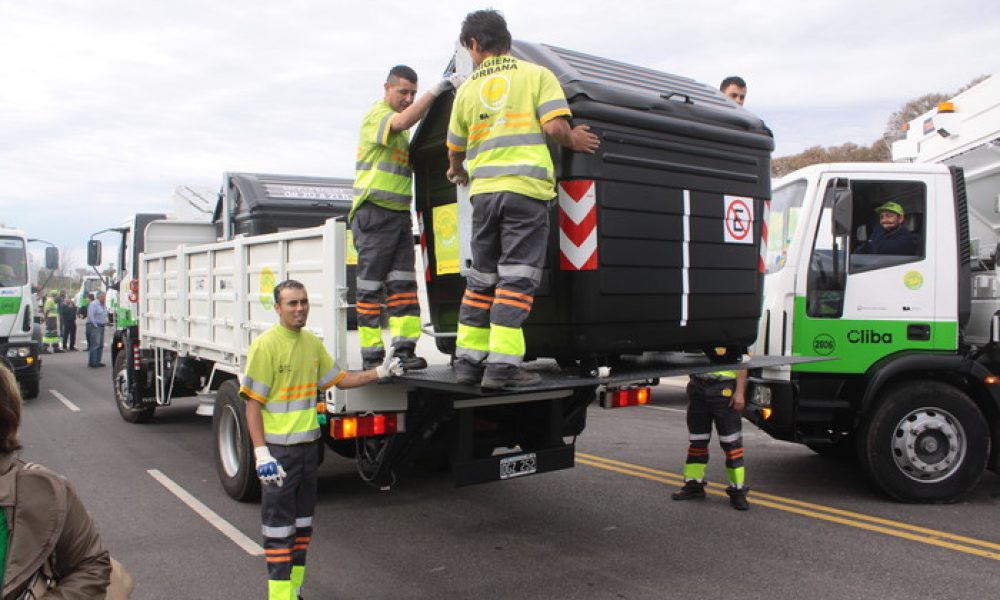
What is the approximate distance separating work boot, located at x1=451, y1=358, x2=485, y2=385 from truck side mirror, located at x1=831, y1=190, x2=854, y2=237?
3382 millimetres

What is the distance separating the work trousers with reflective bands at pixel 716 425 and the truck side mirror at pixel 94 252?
29.0 feet

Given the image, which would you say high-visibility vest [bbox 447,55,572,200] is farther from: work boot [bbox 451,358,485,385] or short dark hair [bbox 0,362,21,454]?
short dark hair [bbox 0,362,21,454]

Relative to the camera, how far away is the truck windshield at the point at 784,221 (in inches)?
250

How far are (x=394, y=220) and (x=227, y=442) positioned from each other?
8.10ft

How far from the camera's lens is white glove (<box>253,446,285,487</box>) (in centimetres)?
371

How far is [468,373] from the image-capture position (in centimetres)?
400

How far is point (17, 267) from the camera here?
40.3 ft

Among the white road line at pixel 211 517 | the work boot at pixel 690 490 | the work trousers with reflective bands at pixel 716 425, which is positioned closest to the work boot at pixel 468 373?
the white road line at pixel 211 517

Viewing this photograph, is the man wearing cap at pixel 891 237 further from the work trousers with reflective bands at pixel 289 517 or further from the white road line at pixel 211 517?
the white road line at pixel 211 517

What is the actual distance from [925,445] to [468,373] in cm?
387

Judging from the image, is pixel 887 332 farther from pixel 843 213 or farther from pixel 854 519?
pixel 854 519

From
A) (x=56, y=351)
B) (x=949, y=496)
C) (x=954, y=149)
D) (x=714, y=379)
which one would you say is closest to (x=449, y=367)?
(x=714, y=379)

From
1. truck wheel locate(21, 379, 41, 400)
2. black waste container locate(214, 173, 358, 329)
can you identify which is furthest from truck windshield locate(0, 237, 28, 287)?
black waste container locate(214, 173, 358, 329)

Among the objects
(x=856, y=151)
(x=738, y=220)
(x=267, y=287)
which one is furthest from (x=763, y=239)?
(x=856, y=151)
